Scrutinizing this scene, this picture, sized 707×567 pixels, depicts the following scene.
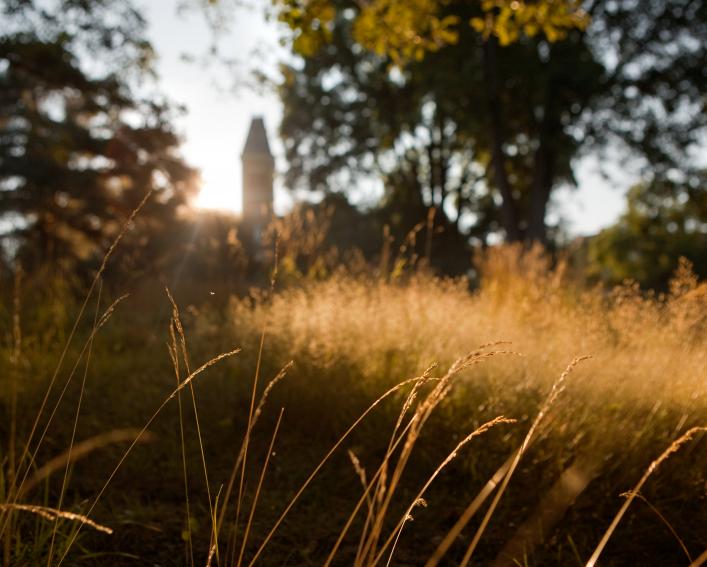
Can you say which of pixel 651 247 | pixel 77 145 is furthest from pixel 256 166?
pixel 651 247

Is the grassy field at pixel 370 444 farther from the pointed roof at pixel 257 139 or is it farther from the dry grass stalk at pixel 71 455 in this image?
the pointed roof at pixel 257 139

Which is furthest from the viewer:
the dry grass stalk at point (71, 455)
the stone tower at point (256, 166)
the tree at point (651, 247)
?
the stone tower at point (256, 166)

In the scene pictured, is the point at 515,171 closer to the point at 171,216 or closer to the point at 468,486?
the point at 171,216

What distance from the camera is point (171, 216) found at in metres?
15.6

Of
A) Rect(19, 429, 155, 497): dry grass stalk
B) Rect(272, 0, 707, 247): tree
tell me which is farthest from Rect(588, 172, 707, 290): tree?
Rect(19, 429, 155, 497): dry grass stalk

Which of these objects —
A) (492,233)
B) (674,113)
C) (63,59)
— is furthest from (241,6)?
(492,233)

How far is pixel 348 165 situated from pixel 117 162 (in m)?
8.64

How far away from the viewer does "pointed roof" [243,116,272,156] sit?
105 ft

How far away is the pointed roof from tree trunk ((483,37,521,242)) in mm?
20781

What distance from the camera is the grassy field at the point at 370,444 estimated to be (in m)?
→ 2.05

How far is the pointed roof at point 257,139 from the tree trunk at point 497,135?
20781 mm

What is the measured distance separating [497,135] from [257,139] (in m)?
21.3

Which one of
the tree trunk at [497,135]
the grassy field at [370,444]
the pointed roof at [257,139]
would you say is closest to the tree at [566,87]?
the tree trunk at [497,135]

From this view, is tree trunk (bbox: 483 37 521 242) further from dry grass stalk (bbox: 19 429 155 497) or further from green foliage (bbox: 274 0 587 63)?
dry grass stalk (bbox: 19 429 155 497)
